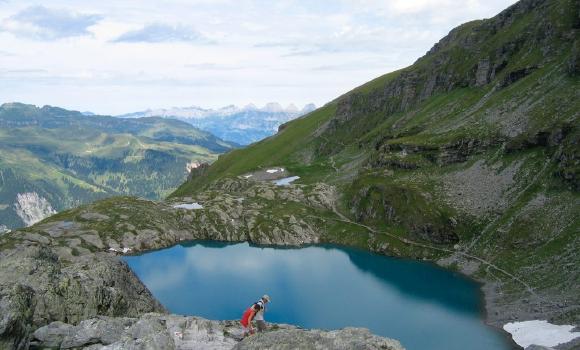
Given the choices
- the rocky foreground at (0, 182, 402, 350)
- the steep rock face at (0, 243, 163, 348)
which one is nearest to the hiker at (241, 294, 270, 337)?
the rocky foreground at (0, 182, 402, 350)

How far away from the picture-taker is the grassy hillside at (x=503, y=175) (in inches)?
3991

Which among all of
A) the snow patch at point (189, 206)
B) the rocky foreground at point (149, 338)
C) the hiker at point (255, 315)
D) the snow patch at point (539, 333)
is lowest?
the snow patch at point (539, 333)

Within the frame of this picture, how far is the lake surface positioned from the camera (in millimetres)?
83875

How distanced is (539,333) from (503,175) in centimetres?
6125

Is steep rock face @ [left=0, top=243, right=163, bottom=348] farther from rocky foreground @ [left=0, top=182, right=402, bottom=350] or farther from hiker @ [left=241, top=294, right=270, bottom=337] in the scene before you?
hiker @ [left=241, top=294, right=270, bottom=337]

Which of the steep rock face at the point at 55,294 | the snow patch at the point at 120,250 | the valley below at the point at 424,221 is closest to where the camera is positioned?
the steep rock face at the point at 55,294

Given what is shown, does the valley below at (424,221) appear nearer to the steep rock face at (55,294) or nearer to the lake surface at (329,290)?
the steep rock face at (55,294)

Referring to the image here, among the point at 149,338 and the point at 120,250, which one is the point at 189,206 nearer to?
the point at 120,250

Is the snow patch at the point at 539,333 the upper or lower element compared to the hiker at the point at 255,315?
lower

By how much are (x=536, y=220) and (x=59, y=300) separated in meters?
102

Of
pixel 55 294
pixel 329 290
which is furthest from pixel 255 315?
pixel 329 290

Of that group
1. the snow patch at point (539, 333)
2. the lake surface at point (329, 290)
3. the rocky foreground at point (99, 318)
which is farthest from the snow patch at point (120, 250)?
the snow patch at point (539, 333)

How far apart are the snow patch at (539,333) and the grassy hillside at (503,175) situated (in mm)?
3343

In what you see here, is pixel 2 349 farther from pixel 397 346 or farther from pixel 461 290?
pixel 461 290
